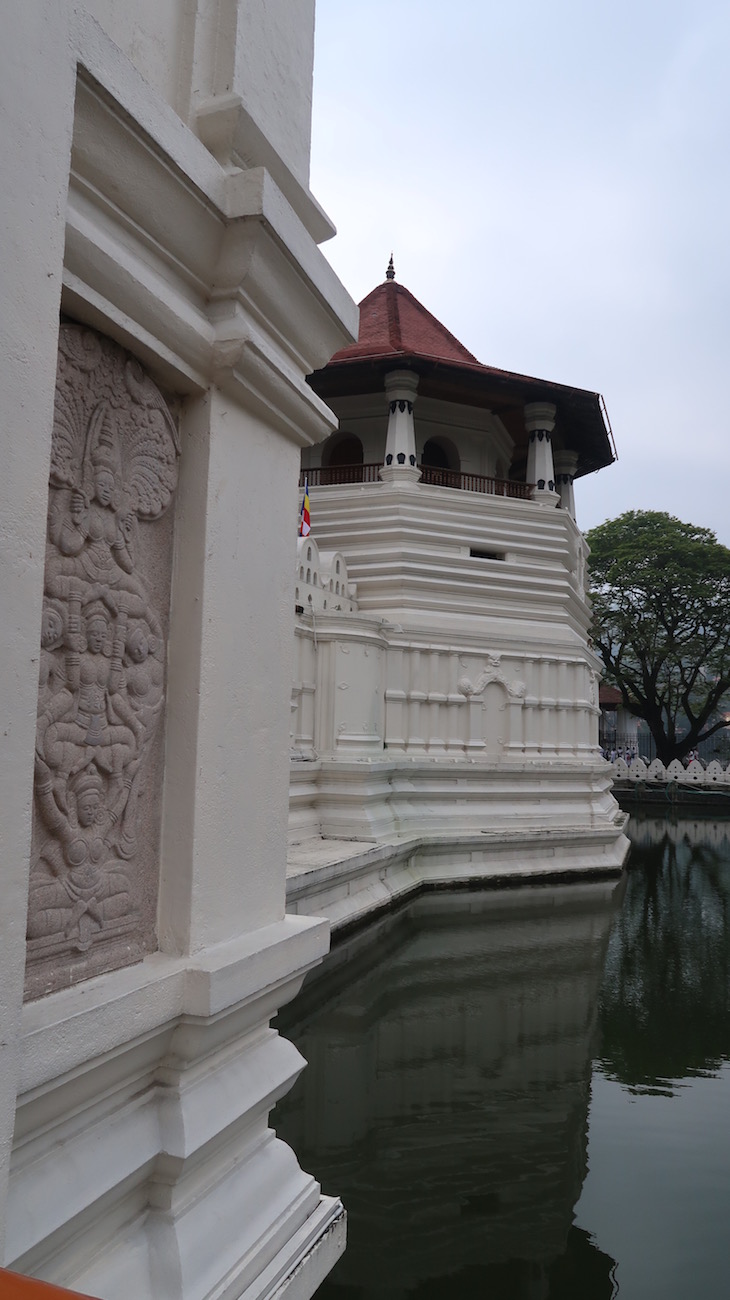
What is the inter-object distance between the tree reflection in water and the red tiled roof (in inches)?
358

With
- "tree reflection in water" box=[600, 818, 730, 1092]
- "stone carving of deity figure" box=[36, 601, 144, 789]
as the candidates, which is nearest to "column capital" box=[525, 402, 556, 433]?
"tree reflection in water" box=[600, 818, 730, 1092]

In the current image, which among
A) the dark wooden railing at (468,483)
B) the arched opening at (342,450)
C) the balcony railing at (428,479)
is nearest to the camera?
the balcony railing at (428,479)

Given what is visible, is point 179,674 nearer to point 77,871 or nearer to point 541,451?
point 77,871

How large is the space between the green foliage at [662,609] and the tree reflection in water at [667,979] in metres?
14.1

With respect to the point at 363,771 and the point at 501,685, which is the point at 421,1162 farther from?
the point at 501,685

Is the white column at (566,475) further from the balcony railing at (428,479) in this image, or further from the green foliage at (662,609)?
the green foliage at (662,609)

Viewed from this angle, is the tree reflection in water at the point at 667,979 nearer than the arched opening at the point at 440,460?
Yes

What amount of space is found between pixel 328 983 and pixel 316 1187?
411 cm

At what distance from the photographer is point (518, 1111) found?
4117 millimetres

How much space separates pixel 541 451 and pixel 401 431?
2.73 m

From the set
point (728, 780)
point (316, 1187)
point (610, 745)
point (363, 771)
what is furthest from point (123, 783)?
point (610, 745)

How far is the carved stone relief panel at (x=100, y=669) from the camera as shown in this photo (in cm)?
133

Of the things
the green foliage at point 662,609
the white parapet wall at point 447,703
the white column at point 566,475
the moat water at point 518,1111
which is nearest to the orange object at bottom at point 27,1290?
the moat water at point 518,1111

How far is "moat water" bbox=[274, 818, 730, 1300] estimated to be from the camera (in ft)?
9.52
